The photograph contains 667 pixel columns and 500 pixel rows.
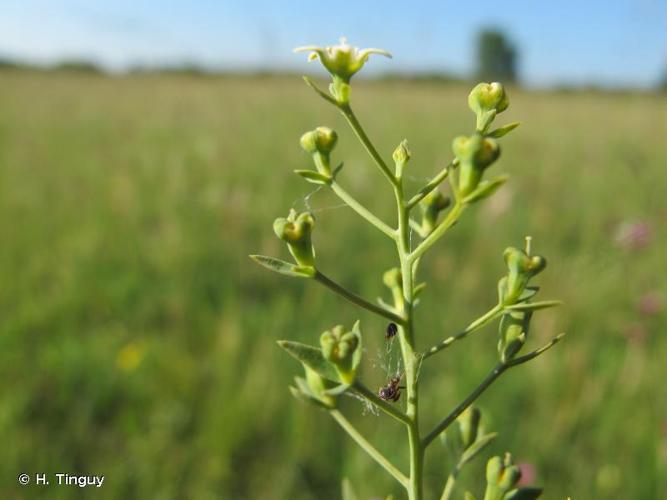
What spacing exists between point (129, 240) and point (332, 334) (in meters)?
3.17

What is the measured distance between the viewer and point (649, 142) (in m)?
7.59

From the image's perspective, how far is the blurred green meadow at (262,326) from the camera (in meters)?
2.19

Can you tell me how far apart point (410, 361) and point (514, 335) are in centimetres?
17

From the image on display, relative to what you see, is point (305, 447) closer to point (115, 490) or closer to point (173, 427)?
point (173, 427)

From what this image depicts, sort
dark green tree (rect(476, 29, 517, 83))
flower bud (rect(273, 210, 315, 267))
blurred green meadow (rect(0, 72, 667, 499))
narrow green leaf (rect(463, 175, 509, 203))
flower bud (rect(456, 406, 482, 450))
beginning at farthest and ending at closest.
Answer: dark green tree (rect(476, 29, 517, 83))
blurred green meadow (rect(0, 72, 667, 499))
flower bud (rect(456, 406, 482, 450))
flower bud (rect(273, 210, 315, 267))
narrow green leaf (rect(463, 175, 509, 203))

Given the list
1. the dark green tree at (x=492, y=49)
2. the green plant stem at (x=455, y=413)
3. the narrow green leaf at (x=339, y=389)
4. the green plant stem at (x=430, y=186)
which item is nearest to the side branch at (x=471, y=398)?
the green plant stem at (x=455, y=413)

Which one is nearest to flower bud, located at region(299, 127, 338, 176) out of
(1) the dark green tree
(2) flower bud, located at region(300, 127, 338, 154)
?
(2) flower bud, located at region(300, 127, 338, 154)

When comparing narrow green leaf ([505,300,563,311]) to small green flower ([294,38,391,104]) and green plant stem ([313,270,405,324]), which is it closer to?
green plant stem ([313,270,405,324])

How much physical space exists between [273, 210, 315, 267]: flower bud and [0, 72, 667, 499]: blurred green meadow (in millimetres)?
119

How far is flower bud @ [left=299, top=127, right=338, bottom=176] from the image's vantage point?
87cm

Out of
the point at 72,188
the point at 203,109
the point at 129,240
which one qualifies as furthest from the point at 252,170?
the point at 203,109

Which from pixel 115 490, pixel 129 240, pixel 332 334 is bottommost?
pixel 115 490

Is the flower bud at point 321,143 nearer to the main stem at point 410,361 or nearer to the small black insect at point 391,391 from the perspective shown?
the main stem at point 410,361

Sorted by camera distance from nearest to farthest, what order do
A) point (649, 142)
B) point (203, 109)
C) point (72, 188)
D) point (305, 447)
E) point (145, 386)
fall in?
point (305, 447) → point (145, 386) → point (72, 188) → point (649, 142) → point (203, 109)
